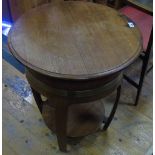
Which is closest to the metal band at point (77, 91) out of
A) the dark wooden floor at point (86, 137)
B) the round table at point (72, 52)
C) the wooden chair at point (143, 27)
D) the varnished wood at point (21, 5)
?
the round table at point (72, 52)

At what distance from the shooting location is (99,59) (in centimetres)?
97

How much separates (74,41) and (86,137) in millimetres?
637

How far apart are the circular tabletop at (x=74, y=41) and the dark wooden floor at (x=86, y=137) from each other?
2.02ft

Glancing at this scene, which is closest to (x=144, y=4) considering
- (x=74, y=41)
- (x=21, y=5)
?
(x=74, y=41)

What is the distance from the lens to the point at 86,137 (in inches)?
56.9

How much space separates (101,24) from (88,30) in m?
0.08

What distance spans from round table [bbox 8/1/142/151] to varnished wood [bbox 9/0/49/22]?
791 millimetres

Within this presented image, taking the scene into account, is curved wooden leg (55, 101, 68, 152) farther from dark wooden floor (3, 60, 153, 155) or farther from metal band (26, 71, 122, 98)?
dark wooden floor (3, 60, 153, 155)

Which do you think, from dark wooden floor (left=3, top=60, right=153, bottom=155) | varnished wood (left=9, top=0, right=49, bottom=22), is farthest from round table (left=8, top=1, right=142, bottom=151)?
varnished wood (left=9, top=0, right=49, bottom=22)

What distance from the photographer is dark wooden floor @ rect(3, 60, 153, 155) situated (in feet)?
4.53

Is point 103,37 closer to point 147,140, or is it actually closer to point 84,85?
point 84,85

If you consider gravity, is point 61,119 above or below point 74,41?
below

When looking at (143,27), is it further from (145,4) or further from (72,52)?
(72,52)

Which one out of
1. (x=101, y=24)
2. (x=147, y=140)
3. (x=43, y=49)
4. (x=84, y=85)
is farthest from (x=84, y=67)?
(x=147, y=140)
